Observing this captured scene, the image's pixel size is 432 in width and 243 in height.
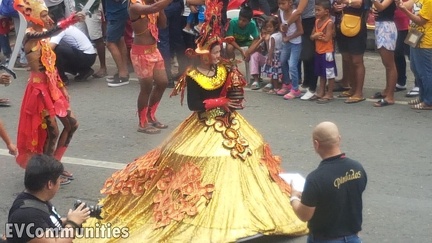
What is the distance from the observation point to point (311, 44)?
437 inches

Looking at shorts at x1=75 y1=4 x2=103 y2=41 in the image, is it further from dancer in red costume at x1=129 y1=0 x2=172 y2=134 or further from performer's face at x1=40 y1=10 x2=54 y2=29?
performer's face at x1=40 y1=10 x2=54 y2=29

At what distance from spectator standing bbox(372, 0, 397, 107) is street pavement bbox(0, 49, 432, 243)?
17 centimetres

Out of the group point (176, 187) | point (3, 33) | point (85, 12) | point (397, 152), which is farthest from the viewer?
point (3, 33)

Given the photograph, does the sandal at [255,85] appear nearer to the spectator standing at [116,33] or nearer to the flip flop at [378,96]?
the flip flop at [378,96]

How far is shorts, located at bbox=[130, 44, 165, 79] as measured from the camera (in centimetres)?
956

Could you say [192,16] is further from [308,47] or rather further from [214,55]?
[214,55]

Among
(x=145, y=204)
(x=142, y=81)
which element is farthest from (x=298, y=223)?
(x=142, y=81)

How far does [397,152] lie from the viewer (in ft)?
28.3

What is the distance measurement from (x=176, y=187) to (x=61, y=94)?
202cm

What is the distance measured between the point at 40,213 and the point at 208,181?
1.99 meters

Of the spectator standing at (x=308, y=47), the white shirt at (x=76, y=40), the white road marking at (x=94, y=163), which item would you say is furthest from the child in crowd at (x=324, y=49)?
the white shirt at (x=76, y=40)

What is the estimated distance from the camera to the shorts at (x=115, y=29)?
12.2 meters

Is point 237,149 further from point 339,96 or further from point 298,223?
point 339,96

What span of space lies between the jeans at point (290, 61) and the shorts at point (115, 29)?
247 centimetres
